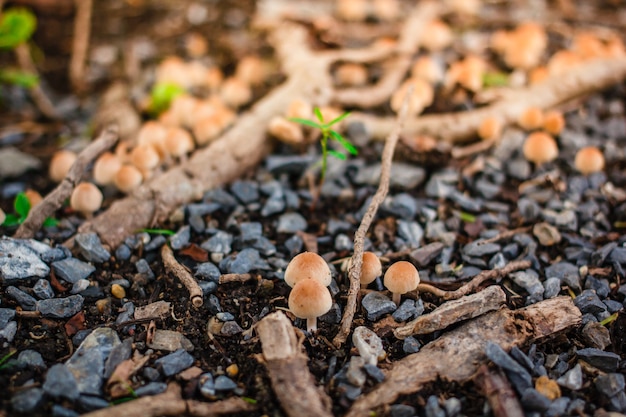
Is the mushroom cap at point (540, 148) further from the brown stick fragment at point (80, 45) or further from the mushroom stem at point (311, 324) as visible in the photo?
the brown stick fragment at point (80, 45)

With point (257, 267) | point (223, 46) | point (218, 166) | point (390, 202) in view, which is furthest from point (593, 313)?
point (223, 46)

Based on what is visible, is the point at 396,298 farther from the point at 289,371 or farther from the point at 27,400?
the point at 27,400

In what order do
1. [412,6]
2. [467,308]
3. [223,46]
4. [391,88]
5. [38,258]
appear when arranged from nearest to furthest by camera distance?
1. [467,308]
2. [38,258]
3. [391,88]
4. [223,46]
5. [412,6]

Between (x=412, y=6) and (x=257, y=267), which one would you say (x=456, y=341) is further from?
(x=412, y=6)

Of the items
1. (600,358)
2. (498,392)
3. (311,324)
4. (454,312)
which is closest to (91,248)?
(311,324)

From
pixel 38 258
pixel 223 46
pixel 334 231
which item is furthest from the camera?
pixel 223 46
